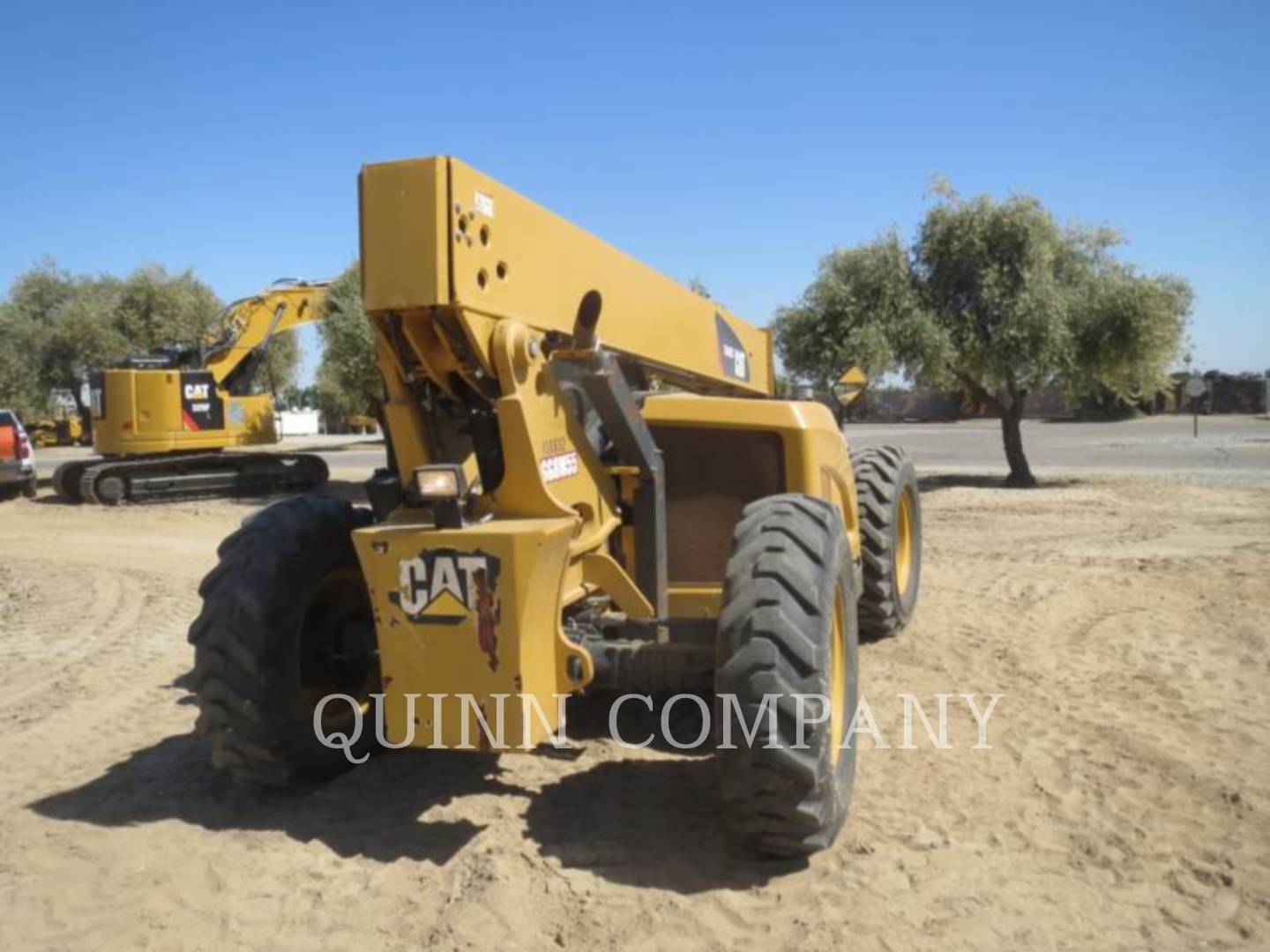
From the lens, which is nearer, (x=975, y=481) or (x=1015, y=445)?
(x=1015, y=445)

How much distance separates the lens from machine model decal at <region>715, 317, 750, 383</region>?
6547 millimetres

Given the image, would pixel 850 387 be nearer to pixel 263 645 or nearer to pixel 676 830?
pixel 676 830

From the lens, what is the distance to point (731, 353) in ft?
22.5

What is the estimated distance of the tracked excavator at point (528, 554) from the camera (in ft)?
11.8

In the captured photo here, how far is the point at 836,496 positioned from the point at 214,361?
1591 cm

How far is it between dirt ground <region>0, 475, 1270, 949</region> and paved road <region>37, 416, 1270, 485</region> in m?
15.0

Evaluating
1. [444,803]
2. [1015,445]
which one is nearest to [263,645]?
[444,803]

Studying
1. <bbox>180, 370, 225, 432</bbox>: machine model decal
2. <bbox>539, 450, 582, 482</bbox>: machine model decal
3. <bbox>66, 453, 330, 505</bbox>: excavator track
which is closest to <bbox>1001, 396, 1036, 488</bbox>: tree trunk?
<bbox>66, 453, 330, 505</bbox>: excavator track

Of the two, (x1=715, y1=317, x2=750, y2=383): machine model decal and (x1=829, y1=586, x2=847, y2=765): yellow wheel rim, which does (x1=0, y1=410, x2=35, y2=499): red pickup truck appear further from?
(x1=829, y1=586, x2=847, y2=765): yellow wheel rim

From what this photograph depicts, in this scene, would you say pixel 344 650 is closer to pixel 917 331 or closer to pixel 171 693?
pixel 171 693

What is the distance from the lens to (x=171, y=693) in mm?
6320

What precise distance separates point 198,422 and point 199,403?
0.35 meters

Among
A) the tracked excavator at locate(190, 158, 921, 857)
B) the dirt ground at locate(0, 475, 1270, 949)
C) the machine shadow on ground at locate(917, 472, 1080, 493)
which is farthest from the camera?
the machine shadow on ground at locate(917, 472, 1080, 493)

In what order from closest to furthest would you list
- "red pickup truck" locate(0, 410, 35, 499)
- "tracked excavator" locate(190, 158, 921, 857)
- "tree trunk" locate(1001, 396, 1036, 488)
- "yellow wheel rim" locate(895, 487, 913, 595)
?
1. "tracked excavator" locate(190, 158, 921, 857)
2. "yellow wheel rim" locate(895, 487, 913, 595)
3. "red pickup truck" locate(0, 410, 35, 499)
4. "tree trunk" locate(1001, 396, 1036, 488)
